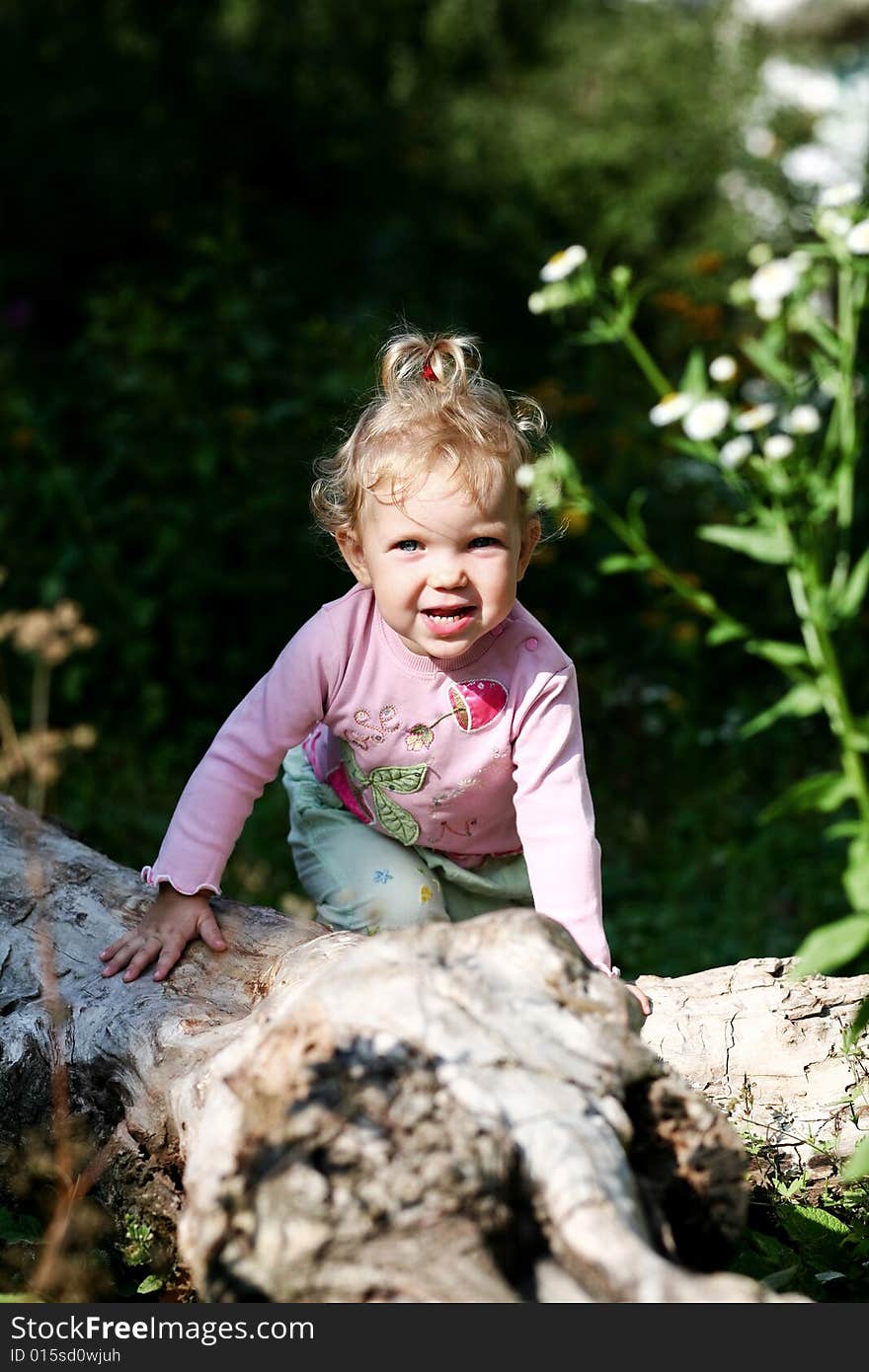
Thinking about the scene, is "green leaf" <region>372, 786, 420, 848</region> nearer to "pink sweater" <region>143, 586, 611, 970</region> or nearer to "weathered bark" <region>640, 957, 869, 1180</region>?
"pink sweater" <region>143, 586, 611, 970</region>

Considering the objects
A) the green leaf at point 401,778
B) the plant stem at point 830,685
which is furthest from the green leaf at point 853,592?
the green leaf at point 401,778

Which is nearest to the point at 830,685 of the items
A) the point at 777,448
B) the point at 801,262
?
the point at 777,448

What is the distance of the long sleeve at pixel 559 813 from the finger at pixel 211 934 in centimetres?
51

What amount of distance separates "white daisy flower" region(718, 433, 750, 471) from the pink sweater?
0.99m

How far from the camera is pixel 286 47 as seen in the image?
9.19m

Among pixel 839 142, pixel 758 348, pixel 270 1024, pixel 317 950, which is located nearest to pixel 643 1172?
pixel 270 1024

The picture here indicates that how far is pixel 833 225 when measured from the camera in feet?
4.99

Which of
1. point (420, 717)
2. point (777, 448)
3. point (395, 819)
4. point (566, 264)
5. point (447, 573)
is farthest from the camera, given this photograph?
point (395, 819)

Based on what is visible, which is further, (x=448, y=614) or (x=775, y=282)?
(x=448, y=614)

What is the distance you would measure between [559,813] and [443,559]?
472 mm

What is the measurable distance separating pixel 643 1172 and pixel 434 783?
38.6 inches

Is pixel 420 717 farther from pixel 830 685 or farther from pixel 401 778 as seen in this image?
pixel 830 685

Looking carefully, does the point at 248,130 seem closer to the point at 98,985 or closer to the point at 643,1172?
the point at 98,985

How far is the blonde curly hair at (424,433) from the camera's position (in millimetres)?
2205
